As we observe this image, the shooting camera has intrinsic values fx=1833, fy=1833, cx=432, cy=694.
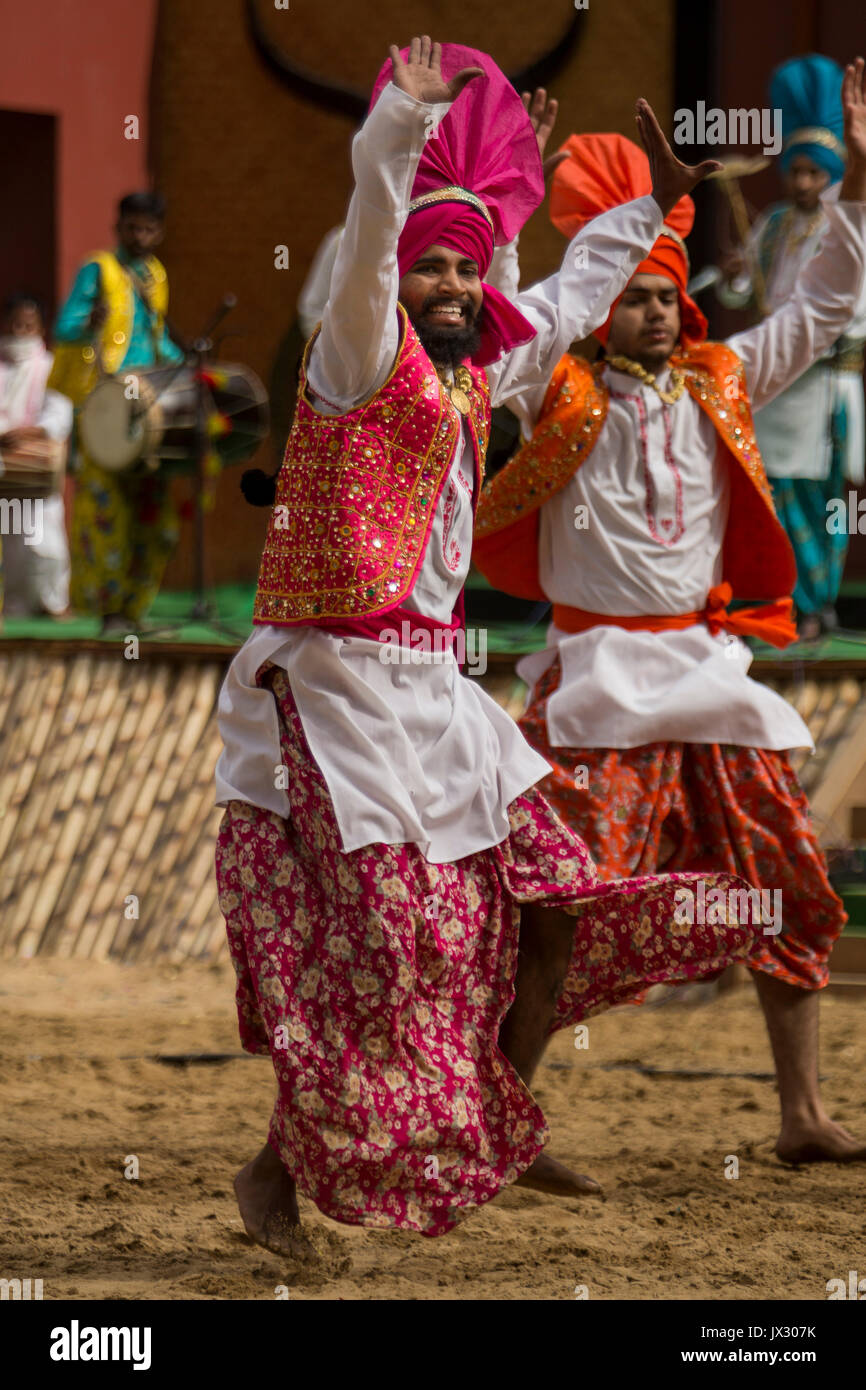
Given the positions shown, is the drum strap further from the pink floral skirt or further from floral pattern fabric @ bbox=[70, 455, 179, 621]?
the pink floral skirt

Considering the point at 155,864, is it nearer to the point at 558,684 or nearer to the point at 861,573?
the point at 558,684

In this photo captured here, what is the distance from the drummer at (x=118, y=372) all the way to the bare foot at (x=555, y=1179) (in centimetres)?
487

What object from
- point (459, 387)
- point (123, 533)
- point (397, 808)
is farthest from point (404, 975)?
point (123, 533)

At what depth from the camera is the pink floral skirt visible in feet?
10.7

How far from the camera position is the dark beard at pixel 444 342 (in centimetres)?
351

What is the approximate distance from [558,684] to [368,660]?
1.16 metres

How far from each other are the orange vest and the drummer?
390cm

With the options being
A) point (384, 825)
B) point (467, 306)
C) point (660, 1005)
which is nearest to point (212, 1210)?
point (384, 825)

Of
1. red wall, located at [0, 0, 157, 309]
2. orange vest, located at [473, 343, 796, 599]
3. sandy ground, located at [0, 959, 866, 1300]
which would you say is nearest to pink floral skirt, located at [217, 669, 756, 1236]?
sandy ground, located at [0, 959, 866, 1300]

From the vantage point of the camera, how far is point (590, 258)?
404 centimetres

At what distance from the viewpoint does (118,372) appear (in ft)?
26.8

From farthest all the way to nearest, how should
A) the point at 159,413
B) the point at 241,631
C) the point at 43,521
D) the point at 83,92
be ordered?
the point at 83,92 → the point at 43,521 → the point at 241,631 → the point at 159,413

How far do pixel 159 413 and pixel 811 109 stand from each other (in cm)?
296

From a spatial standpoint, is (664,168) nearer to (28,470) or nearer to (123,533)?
(123,533)
